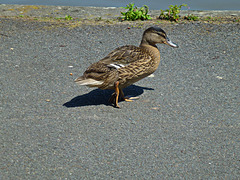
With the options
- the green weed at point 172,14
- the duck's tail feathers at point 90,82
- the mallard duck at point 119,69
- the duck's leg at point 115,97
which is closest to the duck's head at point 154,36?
the mallard duck at point 119,69

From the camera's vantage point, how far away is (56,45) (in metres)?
6.52

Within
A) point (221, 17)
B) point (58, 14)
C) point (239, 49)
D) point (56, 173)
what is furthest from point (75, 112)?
point (221, 17)

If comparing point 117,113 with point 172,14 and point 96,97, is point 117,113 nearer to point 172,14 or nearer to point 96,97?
point 96,97

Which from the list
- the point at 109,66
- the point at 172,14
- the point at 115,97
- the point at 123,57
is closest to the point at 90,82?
the point at 109,66

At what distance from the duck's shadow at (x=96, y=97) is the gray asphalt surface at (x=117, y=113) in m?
0.01

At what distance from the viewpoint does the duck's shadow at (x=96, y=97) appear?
4551 millimetres

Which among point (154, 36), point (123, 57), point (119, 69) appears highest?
point (154, 36)

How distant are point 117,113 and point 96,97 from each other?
61 cm

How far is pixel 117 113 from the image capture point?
432 cm

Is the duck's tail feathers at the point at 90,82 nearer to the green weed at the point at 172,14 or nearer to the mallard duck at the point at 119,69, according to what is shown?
the mallard duck at the point at 119,69

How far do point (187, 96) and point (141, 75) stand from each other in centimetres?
82

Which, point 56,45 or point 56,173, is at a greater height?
point 56,45

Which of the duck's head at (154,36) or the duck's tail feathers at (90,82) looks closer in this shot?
the duck's tail feathers at (90,82)

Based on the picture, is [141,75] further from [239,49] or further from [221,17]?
[221,17]
